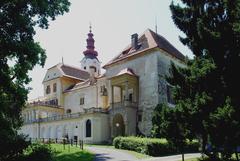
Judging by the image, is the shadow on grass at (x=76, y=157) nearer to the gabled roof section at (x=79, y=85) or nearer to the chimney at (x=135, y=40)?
the chimney at (x=135, y=40)

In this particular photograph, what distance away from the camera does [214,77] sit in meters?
19.1

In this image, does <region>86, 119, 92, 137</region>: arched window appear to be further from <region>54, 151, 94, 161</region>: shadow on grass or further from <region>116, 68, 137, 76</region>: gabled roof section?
<region>54, 151, 94, 161</region>: shadow on grass

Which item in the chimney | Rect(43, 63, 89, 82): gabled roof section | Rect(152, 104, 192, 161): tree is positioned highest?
the chimney

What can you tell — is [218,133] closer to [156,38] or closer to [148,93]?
[148,93]

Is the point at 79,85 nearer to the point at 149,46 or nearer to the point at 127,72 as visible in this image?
the point at 127,72

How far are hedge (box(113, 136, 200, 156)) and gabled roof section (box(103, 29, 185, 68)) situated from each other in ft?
48.8

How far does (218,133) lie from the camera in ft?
59.1

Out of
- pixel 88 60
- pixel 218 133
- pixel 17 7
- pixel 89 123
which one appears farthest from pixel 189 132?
pixel 88 60

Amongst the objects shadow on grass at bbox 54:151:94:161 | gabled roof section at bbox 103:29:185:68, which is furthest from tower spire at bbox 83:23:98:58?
shadow on grass at bbox 54:151:94:161

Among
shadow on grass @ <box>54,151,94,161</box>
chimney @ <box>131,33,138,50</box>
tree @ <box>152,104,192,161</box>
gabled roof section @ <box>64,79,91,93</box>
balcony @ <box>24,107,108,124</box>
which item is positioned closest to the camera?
tree @ <box>152,104,192,161</box>

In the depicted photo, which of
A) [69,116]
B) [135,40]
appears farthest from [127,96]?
[69,116]

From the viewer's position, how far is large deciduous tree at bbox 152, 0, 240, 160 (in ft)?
58.7

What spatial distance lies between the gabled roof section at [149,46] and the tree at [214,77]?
2224 cm

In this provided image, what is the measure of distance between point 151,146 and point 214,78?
1220 centimetres
